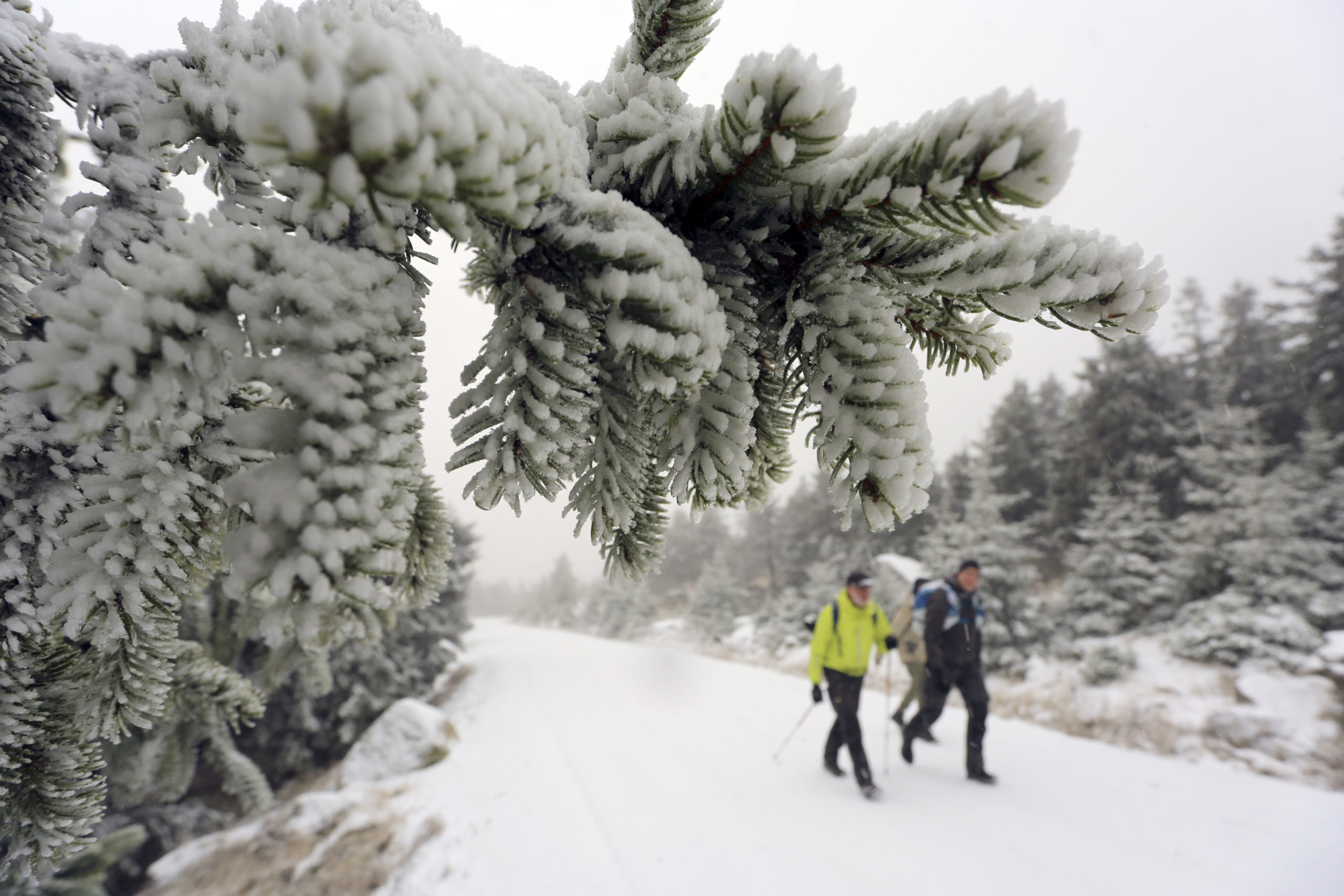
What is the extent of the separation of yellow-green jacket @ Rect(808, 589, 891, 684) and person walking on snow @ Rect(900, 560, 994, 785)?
1053 mm

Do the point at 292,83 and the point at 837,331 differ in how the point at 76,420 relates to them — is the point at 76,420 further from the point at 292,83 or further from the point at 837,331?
the point at 837,331

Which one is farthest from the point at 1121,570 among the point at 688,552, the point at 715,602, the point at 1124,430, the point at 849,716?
the point at 688,552

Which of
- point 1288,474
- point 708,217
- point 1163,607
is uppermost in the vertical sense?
point 1288,474

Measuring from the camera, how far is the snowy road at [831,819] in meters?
4.36

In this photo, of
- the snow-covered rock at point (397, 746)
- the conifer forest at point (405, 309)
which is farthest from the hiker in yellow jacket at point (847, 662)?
the conifer forest at point (405, 309)

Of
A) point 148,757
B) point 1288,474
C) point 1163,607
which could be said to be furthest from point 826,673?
point 1288,474

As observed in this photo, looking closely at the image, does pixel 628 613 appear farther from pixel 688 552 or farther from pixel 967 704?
pixel 967 704

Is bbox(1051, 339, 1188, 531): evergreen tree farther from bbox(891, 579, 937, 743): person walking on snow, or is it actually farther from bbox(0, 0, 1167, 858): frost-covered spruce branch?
bbox(0, 0, 1167, 858): frost-covered spruce branch

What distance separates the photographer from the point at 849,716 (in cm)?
561

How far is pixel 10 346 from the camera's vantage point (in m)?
0.82

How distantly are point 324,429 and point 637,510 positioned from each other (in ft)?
1.45

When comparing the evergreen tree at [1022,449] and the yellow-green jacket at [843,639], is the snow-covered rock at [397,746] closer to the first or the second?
the yellow-green jacket at [843,639]

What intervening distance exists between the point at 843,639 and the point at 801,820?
171 centimetres

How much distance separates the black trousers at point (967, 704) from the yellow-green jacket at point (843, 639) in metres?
1.15
